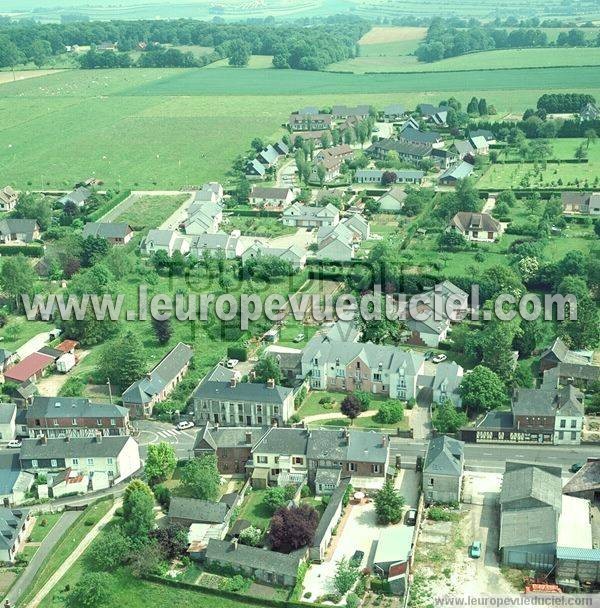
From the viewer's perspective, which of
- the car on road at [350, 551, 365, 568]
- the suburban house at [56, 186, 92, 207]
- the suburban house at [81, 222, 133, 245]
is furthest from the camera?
the suburban house at [56, 186, 92, 207]

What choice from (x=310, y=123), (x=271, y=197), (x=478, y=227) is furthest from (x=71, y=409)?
(x=310, y=123)

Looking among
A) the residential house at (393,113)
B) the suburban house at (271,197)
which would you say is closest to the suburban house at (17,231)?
the suburban house at (271,197)

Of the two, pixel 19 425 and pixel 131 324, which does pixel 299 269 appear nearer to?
pixel 131 324

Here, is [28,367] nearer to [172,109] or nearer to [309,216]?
[309,216]

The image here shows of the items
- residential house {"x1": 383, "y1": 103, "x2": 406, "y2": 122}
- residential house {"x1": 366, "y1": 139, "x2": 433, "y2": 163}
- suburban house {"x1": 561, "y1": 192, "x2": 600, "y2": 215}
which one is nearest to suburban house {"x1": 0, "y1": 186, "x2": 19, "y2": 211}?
residential house {"x1": 366, "y1": 139, "x2": 433, "y2": 163}

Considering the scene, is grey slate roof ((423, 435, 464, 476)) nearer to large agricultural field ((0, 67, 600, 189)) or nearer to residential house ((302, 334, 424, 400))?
residential house ((302, 334, 424, 400))

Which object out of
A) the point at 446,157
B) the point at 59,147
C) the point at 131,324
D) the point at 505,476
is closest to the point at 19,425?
the point at 131,324
